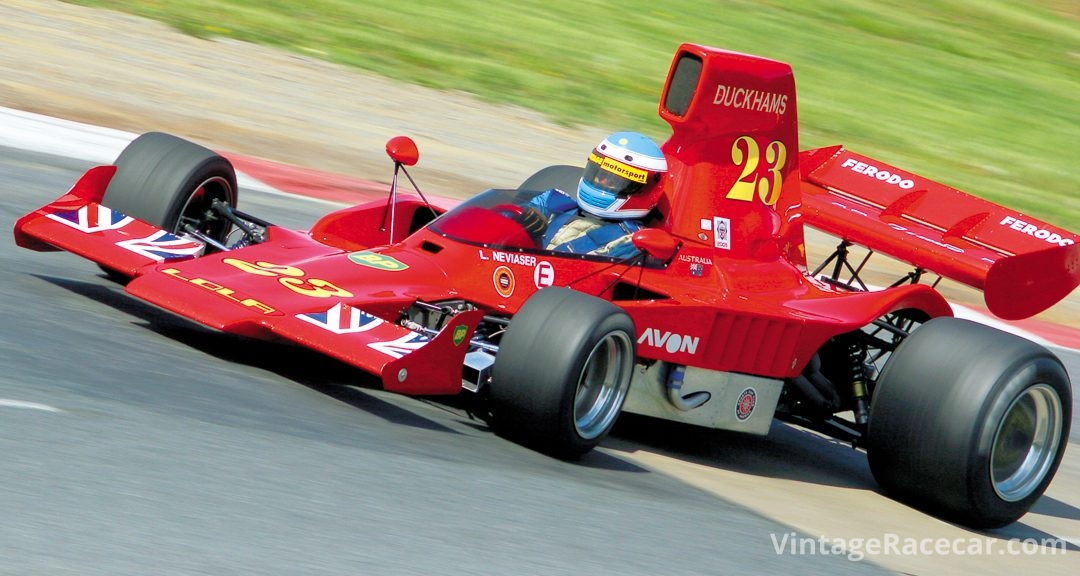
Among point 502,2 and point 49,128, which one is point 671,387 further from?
point 502,2

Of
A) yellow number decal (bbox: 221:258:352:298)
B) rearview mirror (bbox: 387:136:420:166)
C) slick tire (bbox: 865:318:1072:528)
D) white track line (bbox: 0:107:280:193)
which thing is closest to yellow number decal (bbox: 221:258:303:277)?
yellow number decal (bbox: 221:258:352:298)

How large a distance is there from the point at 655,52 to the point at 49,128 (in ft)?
40.2

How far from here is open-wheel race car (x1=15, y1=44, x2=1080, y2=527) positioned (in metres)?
5.66

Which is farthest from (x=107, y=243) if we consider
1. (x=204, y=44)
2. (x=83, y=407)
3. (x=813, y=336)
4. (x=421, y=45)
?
(x=421, y=45)

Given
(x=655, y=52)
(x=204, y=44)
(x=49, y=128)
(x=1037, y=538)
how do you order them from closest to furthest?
(x=1037, y=538)
(x=49, y=128)
(x=204, y=44)
(x=655, y=52)

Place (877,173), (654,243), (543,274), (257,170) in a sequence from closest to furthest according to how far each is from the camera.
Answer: (654,243), (543,274), (877,173), (257,170)

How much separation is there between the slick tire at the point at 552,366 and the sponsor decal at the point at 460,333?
0.15m

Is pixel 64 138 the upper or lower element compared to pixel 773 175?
lower

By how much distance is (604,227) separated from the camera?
673 centimetres

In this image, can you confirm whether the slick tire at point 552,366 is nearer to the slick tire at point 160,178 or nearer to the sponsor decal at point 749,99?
the sponsor decal at point 749,99

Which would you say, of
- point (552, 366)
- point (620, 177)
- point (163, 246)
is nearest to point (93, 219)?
point (163, 246)

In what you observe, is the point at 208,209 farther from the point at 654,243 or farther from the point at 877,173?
the point at 877,173

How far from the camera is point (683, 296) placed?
6.61 meters

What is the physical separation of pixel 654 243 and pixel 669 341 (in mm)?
530
